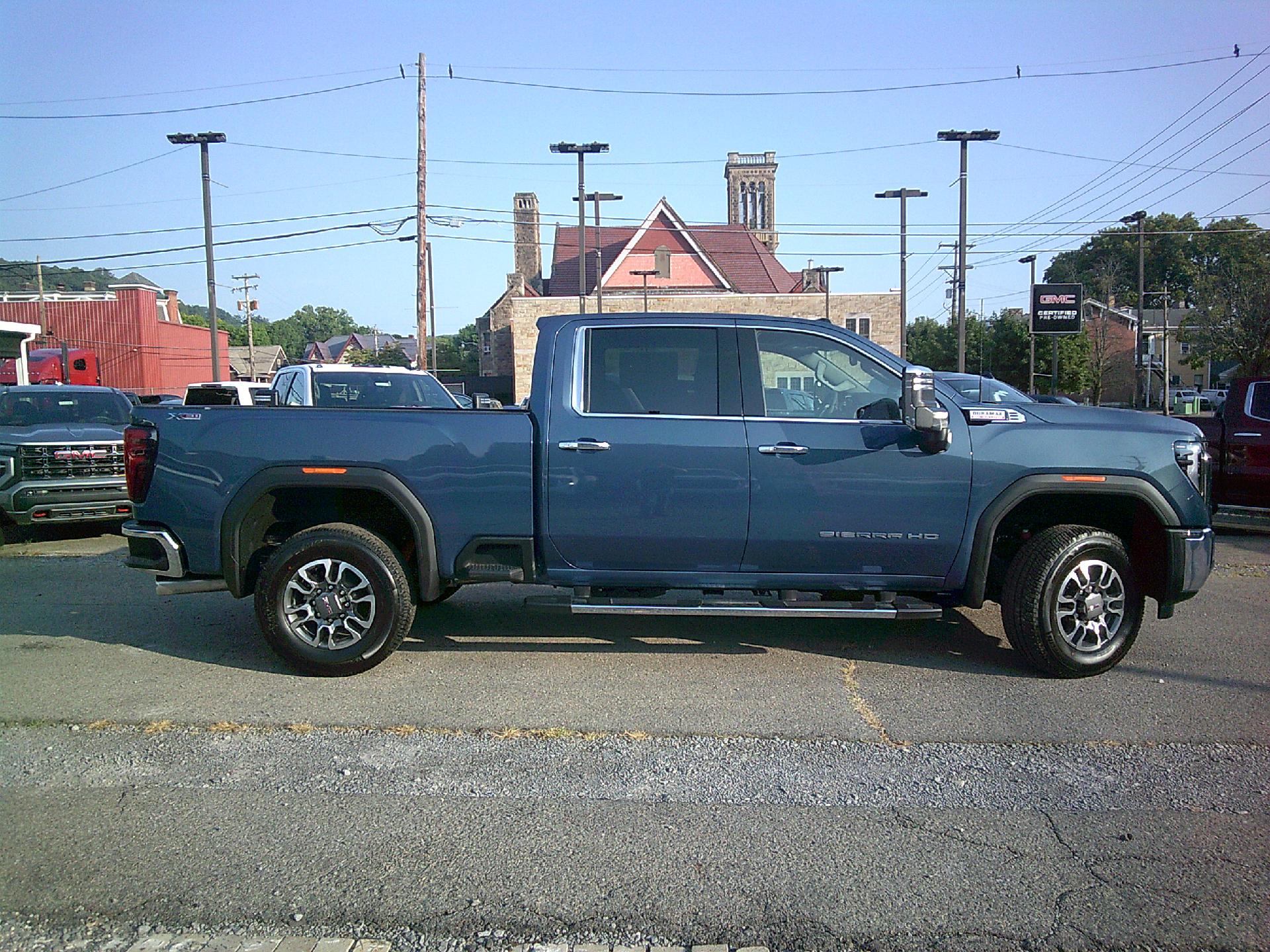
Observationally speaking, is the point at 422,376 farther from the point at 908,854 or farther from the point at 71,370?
the point at 71,370

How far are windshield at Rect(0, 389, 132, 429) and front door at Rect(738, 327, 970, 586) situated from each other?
347 inches

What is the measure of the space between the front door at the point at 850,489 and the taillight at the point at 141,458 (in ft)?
11.2

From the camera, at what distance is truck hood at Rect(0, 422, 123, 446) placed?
33.6 ft

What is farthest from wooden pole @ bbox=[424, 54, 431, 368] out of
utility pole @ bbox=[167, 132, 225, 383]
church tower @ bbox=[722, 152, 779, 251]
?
church tower @ bbox=[722, 152, 779, 251]

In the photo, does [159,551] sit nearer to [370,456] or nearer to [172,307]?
[370,456]

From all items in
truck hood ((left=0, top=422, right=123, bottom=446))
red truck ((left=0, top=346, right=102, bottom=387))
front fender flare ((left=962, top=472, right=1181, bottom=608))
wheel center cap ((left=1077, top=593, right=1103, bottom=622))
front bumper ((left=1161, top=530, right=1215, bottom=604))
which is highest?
red truck ((left=0, top=346, right=102, bottom=387))

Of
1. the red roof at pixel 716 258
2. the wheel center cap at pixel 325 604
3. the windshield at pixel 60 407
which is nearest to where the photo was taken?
the wheel center cap at pixel 325 604

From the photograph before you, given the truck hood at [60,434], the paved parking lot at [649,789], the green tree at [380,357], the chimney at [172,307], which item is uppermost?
the chimney at [172,307]

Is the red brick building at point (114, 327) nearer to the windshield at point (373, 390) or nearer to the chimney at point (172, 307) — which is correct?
the chimney at point (172, 307)

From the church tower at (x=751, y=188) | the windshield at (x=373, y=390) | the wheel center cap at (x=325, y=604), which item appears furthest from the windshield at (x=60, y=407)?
the church tower at (x=751, y=188)

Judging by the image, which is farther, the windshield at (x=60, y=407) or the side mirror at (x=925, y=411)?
the windshield at (x=60, y=407)

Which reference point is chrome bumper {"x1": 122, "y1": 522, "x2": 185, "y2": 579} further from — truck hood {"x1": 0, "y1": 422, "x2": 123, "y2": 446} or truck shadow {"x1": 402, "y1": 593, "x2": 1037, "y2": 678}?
truck hood {"x1": 0, "y1": 422, "x2": 123, "y2": 446}

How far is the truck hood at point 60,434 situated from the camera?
1025 centimetres

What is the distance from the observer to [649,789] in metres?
4.10
